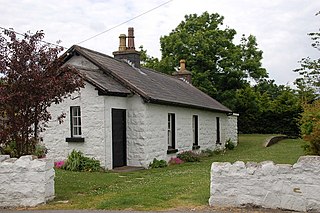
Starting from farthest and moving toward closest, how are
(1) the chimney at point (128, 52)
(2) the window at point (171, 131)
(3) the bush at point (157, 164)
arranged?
(1) the chimney at point (128, 52)
(2) the window at point (171, 131)
(3) the bush at point (157, 164)

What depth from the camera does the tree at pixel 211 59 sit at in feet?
123

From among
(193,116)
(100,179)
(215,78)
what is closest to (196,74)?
(215,78)

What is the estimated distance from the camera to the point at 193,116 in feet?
77.0

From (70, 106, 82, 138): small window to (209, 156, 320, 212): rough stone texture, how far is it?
29.1 feet

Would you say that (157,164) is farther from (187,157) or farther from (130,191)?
(130,191)

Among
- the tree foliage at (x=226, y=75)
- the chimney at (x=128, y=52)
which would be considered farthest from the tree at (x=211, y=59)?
the chimney at (x=128, y=52)

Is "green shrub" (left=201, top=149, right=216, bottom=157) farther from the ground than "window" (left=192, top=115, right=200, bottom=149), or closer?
closer

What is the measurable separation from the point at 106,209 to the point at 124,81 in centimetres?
875

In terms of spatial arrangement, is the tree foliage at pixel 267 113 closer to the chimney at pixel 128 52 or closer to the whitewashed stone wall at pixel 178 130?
the whitewashed stone wall at pixel 178 130

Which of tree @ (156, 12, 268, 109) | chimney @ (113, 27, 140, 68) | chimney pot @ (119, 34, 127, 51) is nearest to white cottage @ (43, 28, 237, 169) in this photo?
chimney @ (113, 27, 140, 68)

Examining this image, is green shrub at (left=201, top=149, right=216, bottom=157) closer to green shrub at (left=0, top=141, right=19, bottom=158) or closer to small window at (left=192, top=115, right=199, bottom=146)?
small window at (left=192, top=115, right=199, bottom=146)

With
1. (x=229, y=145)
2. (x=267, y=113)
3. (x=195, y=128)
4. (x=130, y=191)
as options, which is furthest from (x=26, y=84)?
(x=267, y=113)

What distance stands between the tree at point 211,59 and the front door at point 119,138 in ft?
65.9

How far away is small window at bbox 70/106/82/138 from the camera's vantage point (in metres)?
17.1
